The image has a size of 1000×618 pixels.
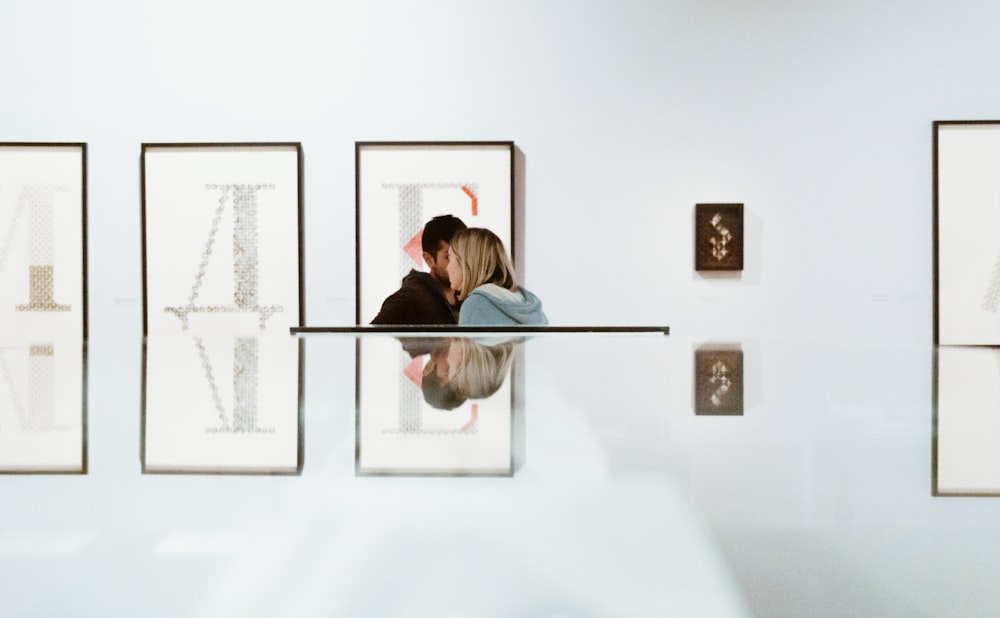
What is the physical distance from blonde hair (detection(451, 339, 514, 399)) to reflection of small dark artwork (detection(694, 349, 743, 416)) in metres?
0.11

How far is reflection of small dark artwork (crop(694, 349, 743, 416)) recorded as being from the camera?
317 millimetres

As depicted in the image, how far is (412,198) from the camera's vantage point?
2.25m

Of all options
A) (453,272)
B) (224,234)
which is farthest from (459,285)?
(224,234)

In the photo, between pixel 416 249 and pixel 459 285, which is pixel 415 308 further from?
pixel 416 249

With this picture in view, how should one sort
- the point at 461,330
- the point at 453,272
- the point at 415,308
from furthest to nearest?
the point at 453,272
the point at 415,308
the point at 461,330

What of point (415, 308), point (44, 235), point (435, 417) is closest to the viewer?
point (435, 417)

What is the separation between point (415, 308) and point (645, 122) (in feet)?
3.48

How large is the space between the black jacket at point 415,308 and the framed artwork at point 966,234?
1745mm

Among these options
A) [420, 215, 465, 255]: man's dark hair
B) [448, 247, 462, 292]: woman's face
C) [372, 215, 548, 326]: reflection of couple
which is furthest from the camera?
[420, 215, 465, 255]: man's dark hair

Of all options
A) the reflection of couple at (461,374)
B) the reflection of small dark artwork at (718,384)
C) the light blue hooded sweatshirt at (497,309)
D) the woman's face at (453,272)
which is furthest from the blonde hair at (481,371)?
the woman's face at (453,272)

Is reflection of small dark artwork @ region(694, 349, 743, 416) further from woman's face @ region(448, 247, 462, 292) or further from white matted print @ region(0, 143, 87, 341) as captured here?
white matted print @ region(0, 143, 87, 341)

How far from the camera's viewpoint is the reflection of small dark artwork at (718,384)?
0.32 meters

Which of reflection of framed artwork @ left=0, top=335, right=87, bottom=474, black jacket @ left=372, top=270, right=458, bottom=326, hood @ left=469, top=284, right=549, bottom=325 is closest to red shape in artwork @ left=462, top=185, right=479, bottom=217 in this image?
black jacket @ left=372, top=270, right=458, bottom=326

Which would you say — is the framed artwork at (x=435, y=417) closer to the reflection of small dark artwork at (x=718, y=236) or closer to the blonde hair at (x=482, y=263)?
the blonde hair at (x=482, y=263)
